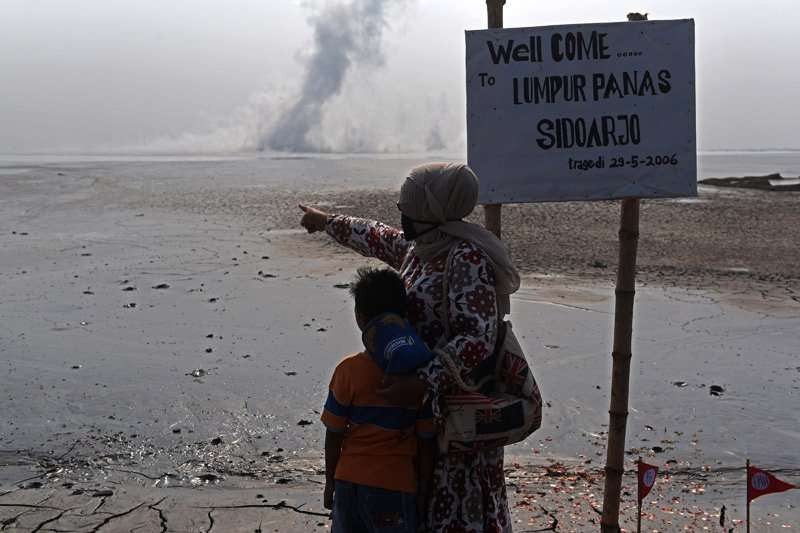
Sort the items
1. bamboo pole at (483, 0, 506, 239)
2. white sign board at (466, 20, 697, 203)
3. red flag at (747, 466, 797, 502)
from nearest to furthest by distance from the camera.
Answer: white sign board at (466, 20, 697, 203), bamboo pole at (483, 0, 506, 239), red flag at (747, 466, 797, 502)

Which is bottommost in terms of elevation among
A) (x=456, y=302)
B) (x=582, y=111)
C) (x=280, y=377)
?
(x=280, y=377)

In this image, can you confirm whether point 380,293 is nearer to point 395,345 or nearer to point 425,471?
point 395,345

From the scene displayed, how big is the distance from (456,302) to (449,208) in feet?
0.90

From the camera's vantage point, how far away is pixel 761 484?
12.9ft

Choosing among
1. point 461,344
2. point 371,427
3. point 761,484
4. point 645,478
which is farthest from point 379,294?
point 761,484

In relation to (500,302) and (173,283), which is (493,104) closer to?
(500,302)

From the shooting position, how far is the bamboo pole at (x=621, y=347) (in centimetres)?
378

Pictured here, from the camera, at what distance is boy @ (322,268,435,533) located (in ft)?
8.95

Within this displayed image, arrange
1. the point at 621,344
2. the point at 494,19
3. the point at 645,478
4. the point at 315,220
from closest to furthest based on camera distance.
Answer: the point at 315,220
the point at 494,19
the point at 621,344
the point at 645,478

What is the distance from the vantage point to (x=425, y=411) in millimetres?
2754

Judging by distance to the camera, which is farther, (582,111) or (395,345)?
(582,111)

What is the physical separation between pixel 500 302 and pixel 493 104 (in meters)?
0.94

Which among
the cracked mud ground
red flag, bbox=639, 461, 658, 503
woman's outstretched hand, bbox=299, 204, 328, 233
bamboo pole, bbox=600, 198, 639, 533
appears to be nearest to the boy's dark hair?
woman's outstretched hand, bbox=299, 204, 328, 233

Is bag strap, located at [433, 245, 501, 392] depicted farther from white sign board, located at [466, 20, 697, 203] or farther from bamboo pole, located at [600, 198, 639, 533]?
bamboo pole, located at [600, 198, 639, 533]
